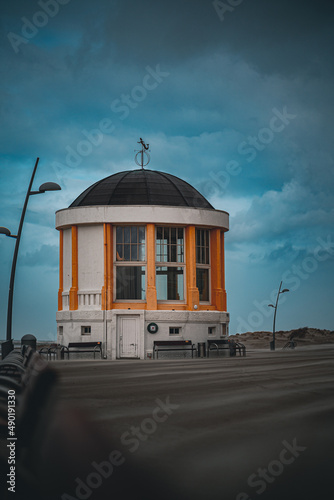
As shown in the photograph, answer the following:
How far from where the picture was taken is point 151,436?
7777 mm

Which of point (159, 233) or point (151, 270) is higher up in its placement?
point (159, 233)

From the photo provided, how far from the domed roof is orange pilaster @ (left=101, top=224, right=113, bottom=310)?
6.43 feet

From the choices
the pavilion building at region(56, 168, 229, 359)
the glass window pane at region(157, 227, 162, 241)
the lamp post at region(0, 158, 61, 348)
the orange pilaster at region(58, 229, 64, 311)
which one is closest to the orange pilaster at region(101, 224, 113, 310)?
the pavilion building at region(56, 168, 229, 359)

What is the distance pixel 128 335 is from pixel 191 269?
5.07 meters

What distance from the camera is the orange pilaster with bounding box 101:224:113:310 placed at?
34.5 metres

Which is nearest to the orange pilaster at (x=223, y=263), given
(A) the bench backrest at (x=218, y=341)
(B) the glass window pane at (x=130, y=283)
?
(A) the bench backrest at (x=218, y=341)

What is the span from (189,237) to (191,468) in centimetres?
2984

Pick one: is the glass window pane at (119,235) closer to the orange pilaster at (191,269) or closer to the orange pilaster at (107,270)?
the orange pilaster at (107,270)

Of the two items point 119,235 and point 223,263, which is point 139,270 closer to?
point 119,235

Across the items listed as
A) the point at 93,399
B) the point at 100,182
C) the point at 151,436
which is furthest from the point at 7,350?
the point at 100,182

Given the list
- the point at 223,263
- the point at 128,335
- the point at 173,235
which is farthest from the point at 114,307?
the point at 223,263

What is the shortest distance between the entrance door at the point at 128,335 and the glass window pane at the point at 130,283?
1467 mm

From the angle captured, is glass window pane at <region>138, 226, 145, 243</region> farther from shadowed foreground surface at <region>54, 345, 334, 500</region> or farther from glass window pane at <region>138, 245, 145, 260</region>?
shadowed foreground surface at <region>54, 345, 334, 500</region>

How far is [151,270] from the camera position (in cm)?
3453
